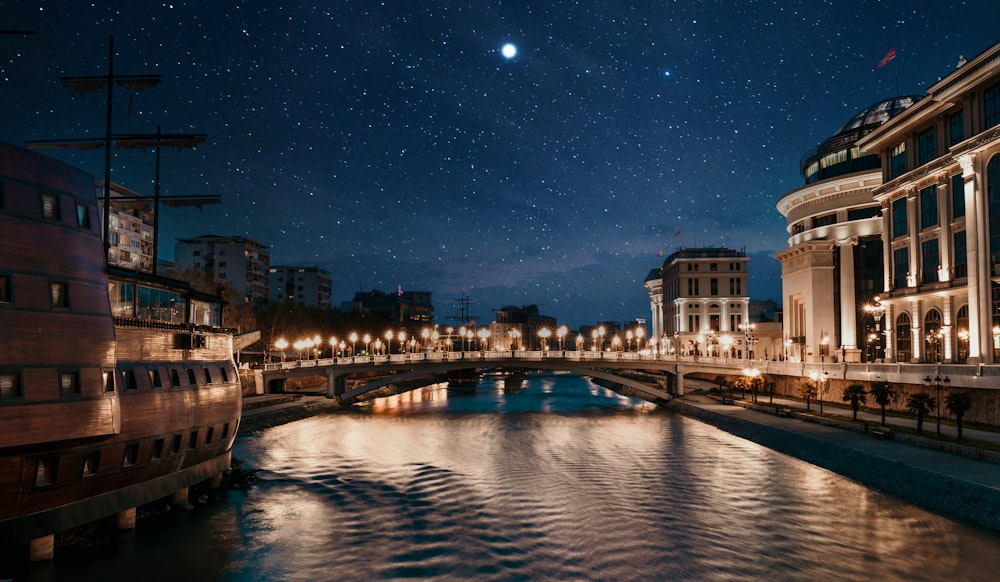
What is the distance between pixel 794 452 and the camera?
46688 millimetres

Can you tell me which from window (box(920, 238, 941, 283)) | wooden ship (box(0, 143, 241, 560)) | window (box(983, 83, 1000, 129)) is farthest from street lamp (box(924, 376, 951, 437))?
wooden ship (box(0, 143, 241, 560))

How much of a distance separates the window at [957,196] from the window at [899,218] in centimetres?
844

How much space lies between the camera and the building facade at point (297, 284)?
184 m

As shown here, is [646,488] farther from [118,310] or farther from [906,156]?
[906,156]

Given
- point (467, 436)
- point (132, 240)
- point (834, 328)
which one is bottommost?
point (467, 436)

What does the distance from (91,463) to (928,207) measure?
66.2 metres

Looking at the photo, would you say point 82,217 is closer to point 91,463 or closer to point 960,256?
point 91,463

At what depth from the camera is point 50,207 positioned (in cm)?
2266

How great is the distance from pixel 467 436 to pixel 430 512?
2790 cm

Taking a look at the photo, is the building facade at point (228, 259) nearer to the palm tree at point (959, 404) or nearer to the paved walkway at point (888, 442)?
the paved walkway at point (888, 442)

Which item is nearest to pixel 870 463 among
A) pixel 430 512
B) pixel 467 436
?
pixel 430 512

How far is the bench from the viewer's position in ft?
140

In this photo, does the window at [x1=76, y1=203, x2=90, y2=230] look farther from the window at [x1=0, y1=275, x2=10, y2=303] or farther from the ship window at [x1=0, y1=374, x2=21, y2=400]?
the ship window at [x1=0, y1=374, x2=21, y2=400]

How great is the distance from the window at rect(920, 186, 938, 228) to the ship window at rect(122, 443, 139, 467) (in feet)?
208
